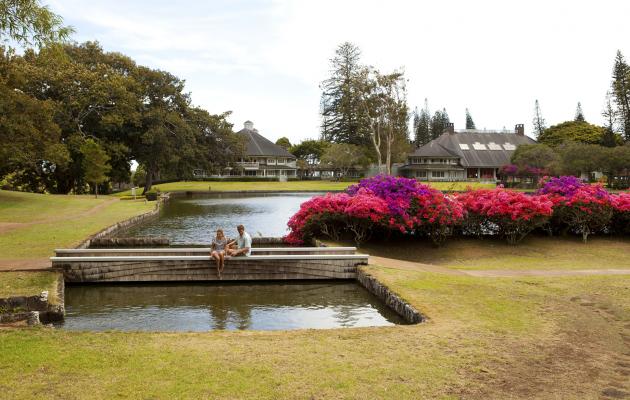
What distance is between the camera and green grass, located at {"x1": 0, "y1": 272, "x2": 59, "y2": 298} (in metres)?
11.2

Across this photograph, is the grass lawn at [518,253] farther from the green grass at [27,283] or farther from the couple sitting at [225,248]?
the green grass at [27,283]

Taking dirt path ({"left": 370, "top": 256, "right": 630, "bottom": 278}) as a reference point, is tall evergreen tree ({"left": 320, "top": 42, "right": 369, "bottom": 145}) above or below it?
above

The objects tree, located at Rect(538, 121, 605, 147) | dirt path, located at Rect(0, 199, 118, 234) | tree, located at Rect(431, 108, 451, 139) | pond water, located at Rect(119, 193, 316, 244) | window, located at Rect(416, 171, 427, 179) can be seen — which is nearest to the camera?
dirt path, located at Rect(0, 199, 118, 234)

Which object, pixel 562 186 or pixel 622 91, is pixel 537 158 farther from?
pixel 562 186

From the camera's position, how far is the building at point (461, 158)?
291ft

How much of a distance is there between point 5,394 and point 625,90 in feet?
303

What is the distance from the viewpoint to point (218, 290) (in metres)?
13.9

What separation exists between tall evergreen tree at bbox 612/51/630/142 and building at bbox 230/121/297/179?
174 ft

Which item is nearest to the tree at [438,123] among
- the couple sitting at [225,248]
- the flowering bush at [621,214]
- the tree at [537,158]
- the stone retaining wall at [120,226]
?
the tree at [537,158]

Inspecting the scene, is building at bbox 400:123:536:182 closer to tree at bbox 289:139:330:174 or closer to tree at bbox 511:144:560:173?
tree at bbox 511:144:560:173

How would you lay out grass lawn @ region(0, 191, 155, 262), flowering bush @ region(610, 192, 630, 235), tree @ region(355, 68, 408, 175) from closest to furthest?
1. grass lawn @ region(0, 191, 155, 262)
2. flowering bush @ region(610, 192, 630, 235)
3. tree @ region(355, 68, 408, 175)

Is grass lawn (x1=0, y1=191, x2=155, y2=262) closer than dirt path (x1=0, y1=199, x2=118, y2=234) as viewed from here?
Yes

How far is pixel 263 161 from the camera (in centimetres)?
9544

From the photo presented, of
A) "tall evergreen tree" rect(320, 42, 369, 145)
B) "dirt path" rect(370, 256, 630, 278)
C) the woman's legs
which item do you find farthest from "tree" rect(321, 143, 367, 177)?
the woman's legs
